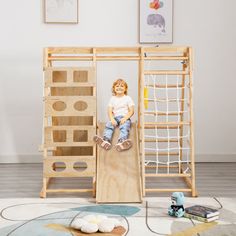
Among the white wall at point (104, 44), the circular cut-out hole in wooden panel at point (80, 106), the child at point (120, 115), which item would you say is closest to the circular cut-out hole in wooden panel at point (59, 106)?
the circular cut-out hole in wooden panel at point (80, 106)

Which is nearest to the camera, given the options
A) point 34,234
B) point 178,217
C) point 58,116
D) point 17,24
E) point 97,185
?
point 34,234

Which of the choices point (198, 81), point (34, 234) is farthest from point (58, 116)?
point (198, 81)

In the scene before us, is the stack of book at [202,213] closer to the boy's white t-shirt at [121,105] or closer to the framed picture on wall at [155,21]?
the boy's white t-shirt at [121,105]

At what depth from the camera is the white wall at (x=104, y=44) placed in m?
4.74

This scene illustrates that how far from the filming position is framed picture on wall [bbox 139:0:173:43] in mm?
4707

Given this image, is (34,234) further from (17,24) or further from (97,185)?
(17,24)

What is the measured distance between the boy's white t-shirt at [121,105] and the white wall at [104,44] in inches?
39.6

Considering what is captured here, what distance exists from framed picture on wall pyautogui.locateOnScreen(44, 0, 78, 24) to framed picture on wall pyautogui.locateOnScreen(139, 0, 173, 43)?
0.69 meters

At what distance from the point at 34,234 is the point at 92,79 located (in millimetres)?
1411

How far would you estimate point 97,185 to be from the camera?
3545 millimetres

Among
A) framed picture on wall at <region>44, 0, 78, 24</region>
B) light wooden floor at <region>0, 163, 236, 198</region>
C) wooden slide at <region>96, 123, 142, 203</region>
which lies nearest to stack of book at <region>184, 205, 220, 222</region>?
wooden slide at <region>96, 123, 142, 203</region>

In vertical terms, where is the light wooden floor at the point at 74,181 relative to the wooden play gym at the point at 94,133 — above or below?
below

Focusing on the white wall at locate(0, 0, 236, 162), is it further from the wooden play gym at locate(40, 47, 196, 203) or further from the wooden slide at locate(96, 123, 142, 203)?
the wooden slide at locate(96, 123, 142, 203)

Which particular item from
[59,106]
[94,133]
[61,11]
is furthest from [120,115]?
[61,11]
